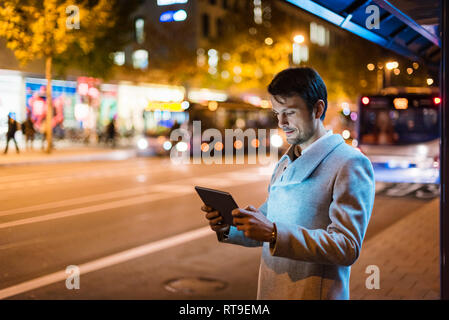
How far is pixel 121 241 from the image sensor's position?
8.23 metres

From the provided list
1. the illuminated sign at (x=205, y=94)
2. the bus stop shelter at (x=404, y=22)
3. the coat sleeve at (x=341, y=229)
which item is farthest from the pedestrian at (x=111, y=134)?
the coat sleeve at (x=341, y=229)

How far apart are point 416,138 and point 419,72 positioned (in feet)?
30.7

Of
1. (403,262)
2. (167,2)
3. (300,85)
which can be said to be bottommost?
(403,262)

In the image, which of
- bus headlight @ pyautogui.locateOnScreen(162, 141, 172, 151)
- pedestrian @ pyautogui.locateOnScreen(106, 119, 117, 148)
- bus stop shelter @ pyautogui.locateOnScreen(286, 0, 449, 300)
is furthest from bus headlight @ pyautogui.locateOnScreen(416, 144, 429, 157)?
pedestrian @ pyautogui.locateOnScreen(106, 119, 117, 148)

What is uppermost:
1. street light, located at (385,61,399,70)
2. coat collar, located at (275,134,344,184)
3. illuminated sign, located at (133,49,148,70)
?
illuminated sign, located at (133,49,148,70)

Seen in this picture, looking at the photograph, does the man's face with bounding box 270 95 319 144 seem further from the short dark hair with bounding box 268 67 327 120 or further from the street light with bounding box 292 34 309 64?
the street light with bounding box 292 34 309 64

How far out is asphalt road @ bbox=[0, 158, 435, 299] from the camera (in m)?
3.27

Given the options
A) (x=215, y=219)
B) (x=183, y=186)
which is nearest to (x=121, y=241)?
(x=215, y=219)

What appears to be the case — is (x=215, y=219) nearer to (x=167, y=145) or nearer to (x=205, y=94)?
(x=167, y=145)

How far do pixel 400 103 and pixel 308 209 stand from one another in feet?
47.8

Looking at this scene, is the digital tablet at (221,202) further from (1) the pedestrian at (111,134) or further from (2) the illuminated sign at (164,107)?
(1) the pedestrian at (111,134)

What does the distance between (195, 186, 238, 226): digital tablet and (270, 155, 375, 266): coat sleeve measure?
0.23 meters

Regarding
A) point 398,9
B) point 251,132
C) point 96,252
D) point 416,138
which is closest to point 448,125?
point 398,9

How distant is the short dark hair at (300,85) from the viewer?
232cm
